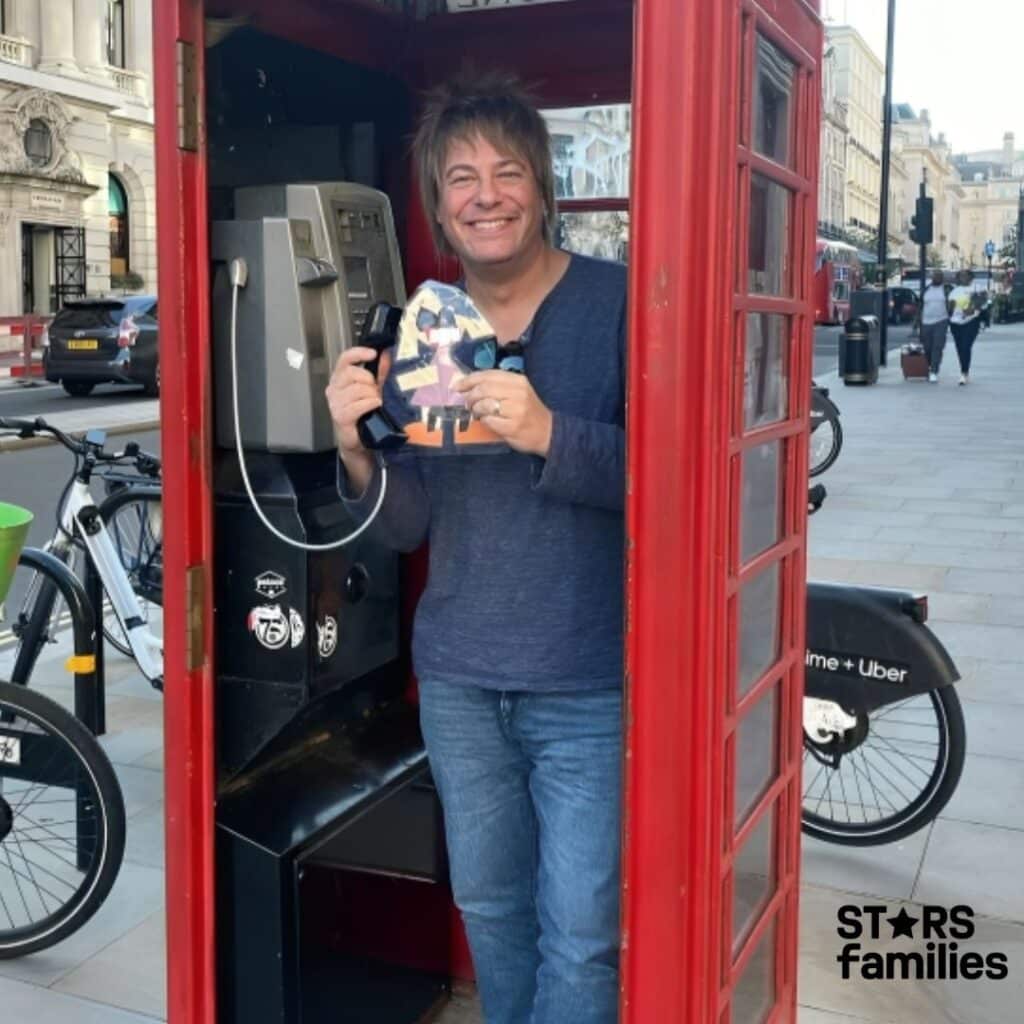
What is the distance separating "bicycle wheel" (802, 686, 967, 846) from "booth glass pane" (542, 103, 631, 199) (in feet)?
5.48

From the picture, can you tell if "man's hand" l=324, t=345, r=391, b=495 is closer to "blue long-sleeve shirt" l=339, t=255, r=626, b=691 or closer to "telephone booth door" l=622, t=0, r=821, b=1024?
"blue long-sleeve shirt" l=339, t=255, r=626, b=691

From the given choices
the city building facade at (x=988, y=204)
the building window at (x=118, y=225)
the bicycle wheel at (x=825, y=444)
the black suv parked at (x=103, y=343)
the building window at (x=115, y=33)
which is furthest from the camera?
the city building facade at (x=988, y=204)

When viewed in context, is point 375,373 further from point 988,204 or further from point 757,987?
point 988,204

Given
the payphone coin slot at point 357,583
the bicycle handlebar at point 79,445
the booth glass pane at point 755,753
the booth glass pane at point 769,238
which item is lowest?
the booth glass pane at point 755,753

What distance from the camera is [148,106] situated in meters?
35.8

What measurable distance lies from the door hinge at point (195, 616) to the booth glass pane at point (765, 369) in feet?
2.84

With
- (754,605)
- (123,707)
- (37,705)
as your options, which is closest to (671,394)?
(754,605)

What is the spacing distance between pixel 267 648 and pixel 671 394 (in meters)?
1.02

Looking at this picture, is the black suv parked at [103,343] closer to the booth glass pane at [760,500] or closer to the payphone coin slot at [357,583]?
the payphone coin slot at [357,583]

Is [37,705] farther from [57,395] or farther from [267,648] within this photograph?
[57,395]

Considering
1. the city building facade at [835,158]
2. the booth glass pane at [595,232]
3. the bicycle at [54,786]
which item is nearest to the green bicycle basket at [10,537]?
the bicycle at [54,786]

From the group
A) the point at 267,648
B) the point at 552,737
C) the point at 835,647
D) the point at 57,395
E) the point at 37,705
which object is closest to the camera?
the point at 552,737

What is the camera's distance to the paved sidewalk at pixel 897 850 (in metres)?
3.14

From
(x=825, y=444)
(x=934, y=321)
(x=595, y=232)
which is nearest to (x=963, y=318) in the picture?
(x=934, y=321)
